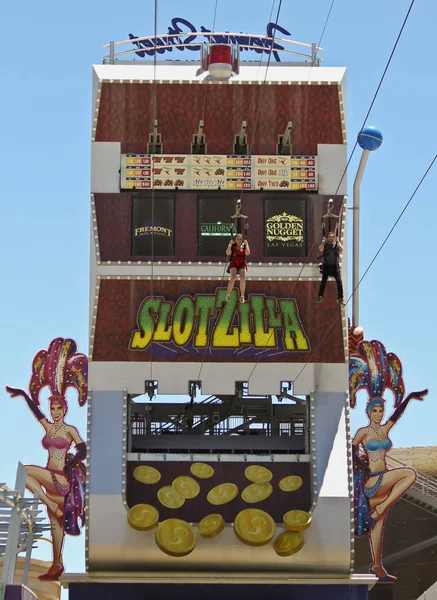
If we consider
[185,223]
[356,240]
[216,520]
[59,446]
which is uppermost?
[185,223]

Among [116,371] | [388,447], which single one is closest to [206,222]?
[116,371]

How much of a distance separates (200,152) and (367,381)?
1029 centimetres

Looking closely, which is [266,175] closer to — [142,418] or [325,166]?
[325,166]

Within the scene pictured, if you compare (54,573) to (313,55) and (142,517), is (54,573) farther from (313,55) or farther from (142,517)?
(313,55)

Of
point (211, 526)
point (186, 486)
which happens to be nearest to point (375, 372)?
point (186, 486)

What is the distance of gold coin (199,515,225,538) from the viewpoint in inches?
2202

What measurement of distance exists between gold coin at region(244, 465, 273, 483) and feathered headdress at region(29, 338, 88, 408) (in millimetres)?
6782

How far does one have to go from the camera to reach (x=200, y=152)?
2286 inches

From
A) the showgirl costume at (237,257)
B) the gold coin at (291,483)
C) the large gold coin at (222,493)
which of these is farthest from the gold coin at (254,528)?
the showgirl costume at (237,257)

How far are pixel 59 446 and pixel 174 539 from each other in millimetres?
5829

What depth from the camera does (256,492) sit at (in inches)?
2233

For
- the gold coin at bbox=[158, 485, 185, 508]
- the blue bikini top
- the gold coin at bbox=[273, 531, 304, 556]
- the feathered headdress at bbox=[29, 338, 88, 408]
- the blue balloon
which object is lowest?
the gold coin at bbox=[273, 531, 304, 556]

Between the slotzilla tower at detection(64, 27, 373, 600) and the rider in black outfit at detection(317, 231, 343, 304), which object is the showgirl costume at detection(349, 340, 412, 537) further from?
the rider in black outfit at detection(317, 231, 343, 304)

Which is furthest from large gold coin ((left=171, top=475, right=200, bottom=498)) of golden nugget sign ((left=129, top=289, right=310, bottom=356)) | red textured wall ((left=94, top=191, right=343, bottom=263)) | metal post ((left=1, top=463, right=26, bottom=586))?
red textured wall ((left=94, top=191, right=343, bottom=263))
